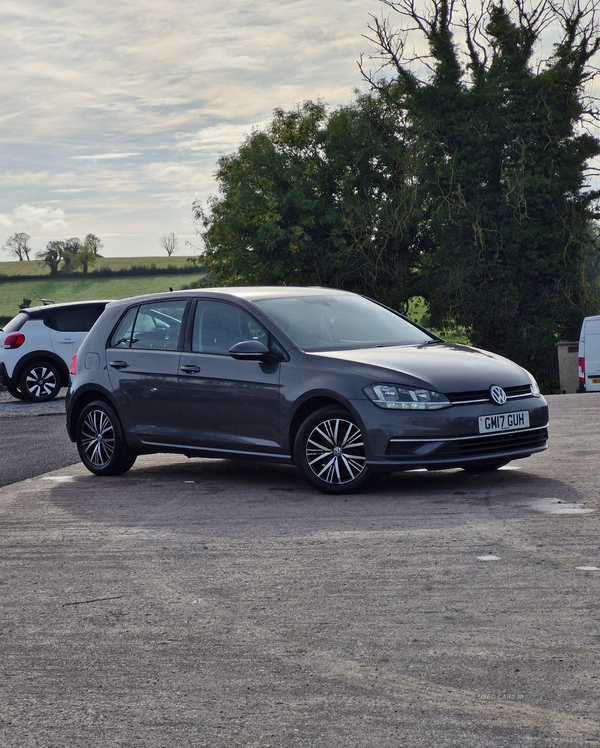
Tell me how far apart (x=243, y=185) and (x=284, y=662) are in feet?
134

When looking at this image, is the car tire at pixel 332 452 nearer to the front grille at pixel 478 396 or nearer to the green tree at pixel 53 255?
the front grille at pixel 478 396

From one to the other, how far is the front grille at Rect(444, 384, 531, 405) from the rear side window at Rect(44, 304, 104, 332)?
45.1 feet

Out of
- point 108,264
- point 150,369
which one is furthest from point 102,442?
point 108,264

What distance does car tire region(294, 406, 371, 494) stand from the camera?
8.21 m

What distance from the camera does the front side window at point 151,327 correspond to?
9562 mm

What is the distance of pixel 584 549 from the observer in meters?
6.02

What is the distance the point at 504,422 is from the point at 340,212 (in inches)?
1331

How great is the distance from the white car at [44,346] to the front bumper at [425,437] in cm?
1368

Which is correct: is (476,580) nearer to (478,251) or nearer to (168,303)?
(168,303)

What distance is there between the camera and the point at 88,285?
73.4 m

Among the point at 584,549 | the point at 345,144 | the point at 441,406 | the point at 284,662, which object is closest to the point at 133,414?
the point at 441,406

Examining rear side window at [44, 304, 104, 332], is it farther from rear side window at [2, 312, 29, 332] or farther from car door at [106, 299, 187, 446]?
car door at [106, 299, 187, 446]

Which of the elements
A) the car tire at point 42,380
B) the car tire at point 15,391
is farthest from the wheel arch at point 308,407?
the car tire at point 15,391

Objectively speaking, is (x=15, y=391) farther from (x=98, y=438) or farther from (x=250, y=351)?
(x=250, y=351)
